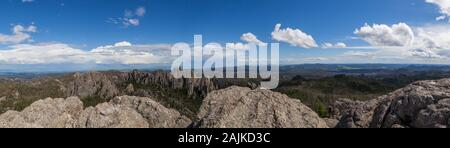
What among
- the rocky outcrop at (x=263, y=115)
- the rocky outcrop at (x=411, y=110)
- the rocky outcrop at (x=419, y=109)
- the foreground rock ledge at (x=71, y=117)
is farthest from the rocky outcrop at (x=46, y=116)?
the rocky outcrop at (x=419, y=109)

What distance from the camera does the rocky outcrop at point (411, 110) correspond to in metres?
18.5

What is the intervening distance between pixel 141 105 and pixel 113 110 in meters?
7.40

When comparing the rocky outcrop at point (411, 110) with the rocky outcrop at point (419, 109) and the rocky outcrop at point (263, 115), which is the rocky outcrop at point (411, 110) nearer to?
the rocky outcrop at point (419, 109)

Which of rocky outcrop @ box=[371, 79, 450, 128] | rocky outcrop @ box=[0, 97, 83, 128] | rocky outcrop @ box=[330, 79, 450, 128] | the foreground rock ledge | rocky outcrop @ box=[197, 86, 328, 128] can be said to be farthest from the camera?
the foreground rock ledge

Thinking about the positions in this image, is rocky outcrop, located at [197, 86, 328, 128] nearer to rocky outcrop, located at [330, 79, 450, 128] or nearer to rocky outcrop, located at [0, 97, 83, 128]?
rocky outcrop, located at [330, 79, 450, 128]

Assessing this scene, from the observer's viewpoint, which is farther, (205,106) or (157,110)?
(157,110)

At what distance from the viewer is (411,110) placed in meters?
20.7

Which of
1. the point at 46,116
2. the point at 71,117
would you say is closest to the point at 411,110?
the point at 71,117

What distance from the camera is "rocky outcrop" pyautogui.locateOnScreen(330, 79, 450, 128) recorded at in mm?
18547

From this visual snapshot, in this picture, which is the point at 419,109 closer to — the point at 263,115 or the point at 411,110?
the point at 411,110

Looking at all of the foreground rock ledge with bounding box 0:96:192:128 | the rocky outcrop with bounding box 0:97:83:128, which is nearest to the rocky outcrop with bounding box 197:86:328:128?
the foreground rock ledge with bounding box 0:96:192:128
